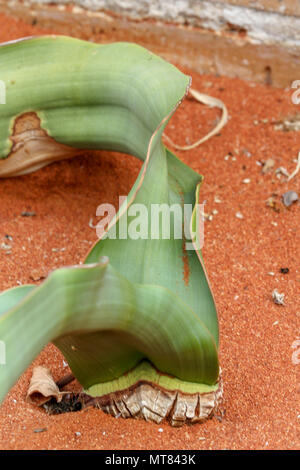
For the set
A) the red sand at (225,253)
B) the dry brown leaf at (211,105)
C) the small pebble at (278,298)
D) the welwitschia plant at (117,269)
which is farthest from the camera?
the dry brown leaf at (211,105)

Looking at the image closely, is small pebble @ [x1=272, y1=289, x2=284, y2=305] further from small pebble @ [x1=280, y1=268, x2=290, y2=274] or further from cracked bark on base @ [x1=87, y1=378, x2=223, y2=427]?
cracked bark on base @ [x1=87, y1=378, x2=223, y2=427]

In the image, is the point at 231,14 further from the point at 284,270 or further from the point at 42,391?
the point at 42,391

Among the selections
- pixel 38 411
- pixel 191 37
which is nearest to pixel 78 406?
pixel 38 411

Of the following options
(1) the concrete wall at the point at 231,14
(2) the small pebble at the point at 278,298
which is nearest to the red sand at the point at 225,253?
(2) the small pebble at the point at 278,298

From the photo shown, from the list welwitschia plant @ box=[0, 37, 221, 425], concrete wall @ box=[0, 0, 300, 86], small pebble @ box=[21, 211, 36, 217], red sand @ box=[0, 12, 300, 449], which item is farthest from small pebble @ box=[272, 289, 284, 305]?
concrete wall @ box=[0, 0, 300, 86]

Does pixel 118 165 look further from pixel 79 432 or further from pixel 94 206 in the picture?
pixel 79 432

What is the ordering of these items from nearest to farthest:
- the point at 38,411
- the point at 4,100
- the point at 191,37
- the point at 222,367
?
the point at 38,411, the point at 222,367, the point at 4,100, the point at 191,37

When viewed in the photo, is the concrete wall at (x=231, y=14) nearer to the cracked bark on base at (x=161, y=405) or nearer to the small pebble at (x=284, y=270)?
the small pebble at (x=284, y=270)
